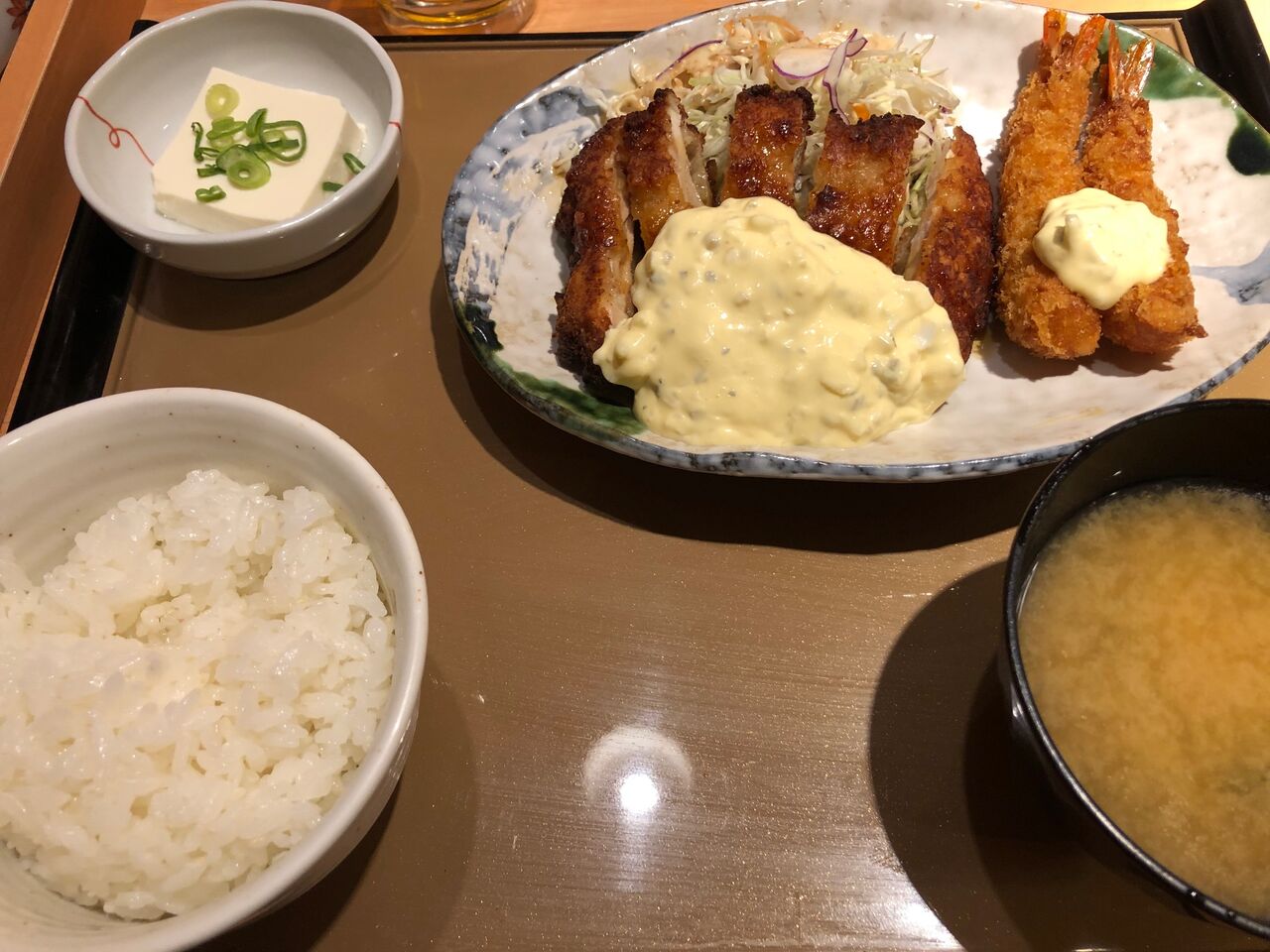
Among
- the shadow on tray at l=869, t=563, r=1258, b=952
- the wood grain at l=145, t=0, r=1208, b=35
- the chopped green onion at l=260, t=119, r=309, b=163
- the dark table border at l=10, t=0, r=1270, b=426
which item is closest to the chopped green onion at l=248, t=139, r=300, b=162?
the chopped green onion at l=260, t=119, r=309, b=163

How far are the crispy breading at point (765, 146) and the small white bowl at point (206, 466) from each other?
1.19 m

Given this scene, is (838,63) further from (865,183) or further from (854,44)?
(865,183)

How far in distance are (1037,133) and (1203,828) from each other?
5.66 ft

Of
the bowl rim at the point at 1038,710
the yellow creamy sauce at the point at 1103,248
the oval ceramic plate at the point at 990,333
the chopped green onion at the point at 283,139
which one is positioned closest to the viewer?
the bowl rim at the point at 1038,710

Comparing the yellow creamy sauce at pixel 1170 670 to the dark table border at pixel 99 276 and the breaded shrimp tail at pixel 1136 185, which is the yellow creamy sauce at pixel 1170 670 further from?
the dark table border at pixel 99 276

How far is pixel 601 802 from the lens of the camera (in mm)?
1484

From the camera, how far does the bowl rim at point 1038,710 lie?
3.10ft

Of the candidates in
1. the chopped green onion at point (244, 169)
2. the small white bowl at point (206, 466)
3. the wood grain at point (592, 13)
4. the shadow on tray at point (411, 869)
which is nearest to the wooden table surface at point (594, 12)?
the wood grain at point (592, 13)

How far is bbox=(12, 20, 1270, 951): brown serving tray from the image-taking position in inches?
53.9

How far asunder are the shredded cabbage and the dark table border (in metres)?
0.31

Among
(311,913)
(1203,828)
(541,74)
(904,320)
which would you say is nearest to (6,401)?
(311,913)

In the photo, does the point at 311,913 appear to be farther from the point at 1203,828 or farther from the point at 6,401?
the point at 6,401

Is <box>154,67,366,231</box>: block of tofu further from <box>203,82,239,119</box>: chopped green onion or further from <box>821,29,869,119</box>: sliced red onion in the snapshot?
<box>821,29,869,119</box>: sliced red onion

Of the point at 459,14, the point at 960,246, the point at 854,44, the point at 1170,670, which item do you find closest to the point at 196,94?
the point at 459,14
